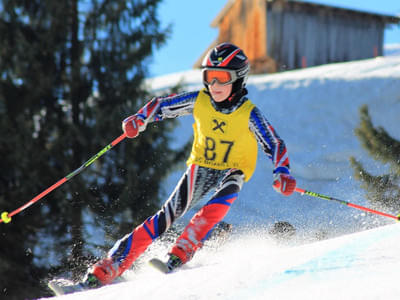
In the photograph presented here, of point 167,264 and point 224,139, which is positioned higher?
point 224,139

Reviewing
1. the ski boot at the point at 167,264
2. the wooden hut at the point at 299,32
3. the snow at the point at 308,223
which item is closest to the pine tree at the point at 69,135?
the snow at the point at 308,223

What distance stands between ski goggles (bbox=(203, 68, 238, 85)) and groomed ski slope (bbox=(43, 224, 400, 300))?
1499 millimetres

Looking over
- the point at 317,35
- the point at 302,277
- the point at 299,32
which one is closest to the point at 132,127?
the point at 302,277

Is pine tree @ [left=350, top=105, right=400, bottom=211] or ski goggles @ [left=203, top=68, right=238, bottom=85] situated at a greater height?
ski goggles @ [left=203, top=68, right=238, bottom=85]

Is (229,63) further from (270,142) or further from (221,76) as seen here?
(270,142)

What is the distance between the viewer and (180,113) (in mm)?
4707

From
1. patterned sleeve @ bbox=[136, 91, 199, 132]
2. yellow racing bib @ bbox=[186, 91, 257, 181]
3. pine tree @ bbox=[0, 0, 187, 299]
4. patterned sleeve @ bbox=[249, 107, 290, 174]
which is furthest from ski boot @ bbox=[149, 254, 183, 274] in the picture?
pine tree @ bbox=[0, 0, 187, 299]

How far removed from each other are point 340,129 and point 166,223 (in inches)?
543

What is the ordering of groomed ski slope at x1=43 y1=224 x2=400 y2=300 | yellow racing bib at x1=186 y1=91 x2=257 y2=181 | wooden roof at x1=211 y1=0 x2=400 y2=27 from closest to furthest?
1. groomed ski slope at x1=43 y1=224 x2=400 y2=300
2. yellow racing bib at x1=186 y1=91 x2=257 y2=181
3. wooden roof at x1=211 y1=0 x2=400 y2=27

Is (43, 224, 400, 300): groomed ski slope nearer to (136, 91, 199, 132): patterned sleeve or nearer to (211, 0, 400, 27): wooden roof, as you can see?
(136, 91, 199, 132): patterned sleeve

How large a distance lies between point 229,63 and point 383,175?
3840 mm

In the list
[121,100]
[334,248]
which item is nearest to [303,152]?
[121,100]

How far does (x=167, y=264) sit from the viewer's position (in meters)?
3.96

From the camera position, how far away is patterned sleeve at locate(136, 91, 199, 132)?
462 cm
